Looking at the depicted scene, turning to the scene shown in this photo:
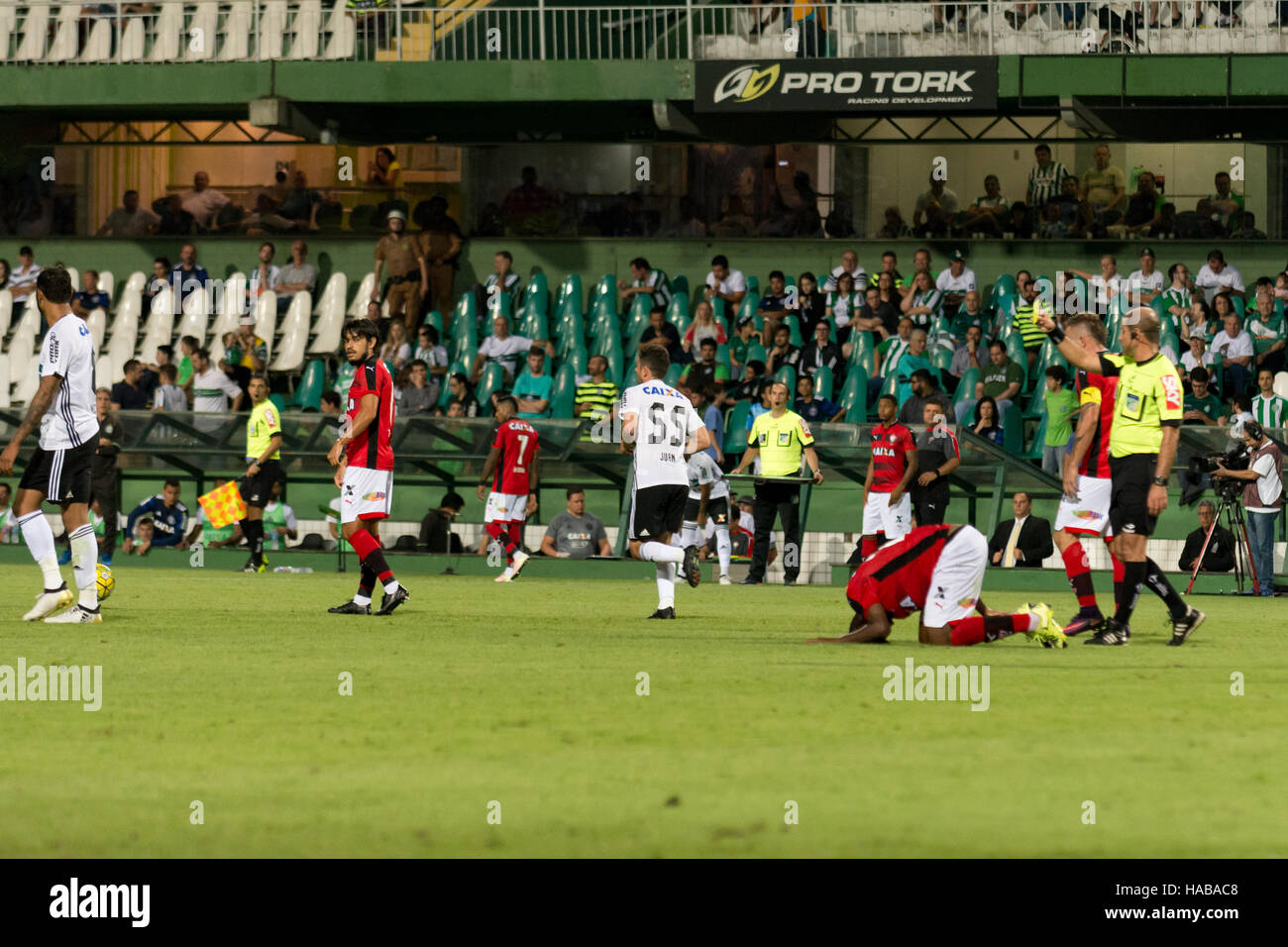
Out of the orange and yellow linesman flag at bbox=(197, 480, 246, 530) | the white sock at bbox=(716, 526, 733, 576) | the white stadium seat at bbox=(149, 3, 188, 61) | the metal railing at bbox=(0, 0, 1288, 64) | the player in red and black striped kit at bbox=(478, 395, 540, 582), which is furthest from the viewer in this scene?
the white stadium seat at bbox=(149, 3, 188, 61)

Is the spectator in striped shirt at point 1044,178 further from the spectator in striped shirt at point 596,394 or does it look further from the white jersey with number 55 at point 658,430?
the white jersey with number 55 at point 658,430

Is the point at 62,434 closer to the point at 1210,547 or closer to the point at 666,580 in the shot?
the point at 666,580

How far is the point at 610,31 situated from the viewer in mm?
28766

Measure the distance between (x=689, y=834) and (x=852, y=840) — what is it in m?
0.51

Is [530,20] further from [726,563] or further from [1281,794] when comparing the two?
[1281,794]

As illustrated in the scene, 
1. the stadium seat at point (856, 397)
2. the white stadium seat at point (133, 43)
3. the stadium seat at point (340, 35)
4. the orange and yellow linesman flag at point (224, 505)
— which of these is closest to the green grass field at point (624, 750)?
the orange and yellow linesman flag at point (224, 505)

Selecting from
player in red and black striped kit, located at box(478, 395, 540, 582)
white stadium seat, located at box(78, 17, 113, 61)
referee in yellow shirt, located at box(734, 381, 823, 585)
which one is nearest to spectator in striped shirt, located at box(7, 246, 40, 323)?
white stadium seat, located at box(78, 17, 113, 61)

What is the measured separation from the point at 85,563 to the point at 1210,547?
1279cm

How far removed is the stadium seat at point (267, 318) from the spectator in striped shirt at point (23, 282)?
3871 millimetres

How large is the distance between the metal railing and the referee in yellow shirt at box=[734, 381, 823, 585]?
824 centimetres

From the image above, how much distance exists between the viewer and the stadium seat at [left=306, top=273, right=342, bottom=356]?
93.5ft

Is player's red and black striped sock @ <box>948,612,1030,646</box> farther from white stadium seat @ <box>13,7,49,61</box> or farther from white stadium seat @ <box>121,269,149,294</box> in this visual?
white stadium seat @ <box>13,7,49,61</box>

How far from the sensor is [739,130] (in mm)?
29000

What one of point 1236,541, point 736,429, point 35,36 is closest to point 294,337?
point 35,36
